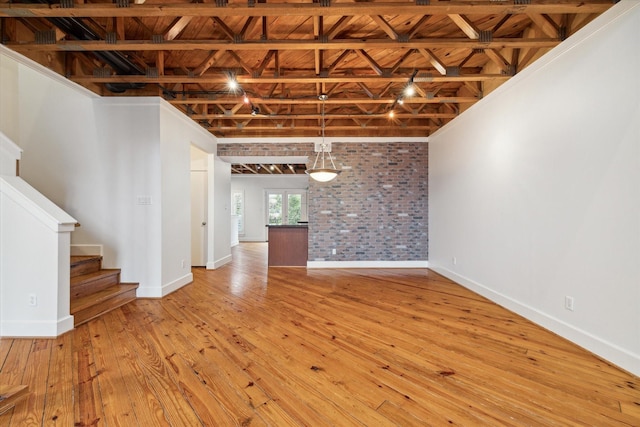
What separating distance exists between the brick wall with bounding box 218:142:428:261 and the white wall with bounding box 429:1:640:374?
1.75 meters

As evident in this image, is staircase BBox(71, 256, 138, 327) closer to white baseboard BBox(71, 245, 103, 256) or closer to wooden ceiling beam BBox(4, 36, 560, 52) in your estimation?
white baseboard BBox(71, 245, 103, 256)

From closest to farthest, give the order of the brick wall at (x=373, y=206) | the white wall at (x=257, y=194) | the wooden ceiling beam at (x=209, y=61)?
the wooden ceiling beam at (x=209, y=61) < the brick wall at (x=373, y=206) < the white wall at (x=257, y=194)

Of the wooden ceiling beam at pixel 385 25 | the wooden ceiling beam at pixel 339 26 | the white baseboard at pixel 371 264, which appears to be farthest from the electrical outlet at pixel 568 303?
the wooden ceiling beam at pixel 339 26

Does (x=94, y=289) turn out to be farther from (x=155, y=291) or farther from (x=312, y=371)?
(x=312, y=371)

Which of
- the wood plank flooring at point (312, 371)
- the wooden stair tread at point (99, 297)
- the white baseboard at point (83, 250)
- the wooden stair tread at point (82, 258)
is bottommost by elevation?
the wood plank flooring at point (312, 371)

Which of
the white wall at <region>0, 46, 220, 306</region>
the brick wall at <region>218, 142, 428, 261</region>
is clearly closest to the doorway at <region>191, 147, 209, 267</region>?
the white wall at <region>0, 46, 220, 306</region>

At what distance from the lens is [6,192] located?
248 centimetres

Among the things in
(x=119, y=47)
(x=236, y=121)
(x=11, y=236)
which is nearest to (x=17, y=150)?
(x=11, y=236)

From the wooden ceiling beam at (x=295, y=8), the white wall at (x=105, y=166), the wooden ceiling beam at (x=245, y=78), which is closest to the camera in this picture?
the wooden ceiling beam at (x=295, y=8)

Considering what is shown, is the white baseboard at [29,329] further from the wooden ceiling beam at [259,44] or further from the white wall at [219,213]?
the white wall at [219,213]

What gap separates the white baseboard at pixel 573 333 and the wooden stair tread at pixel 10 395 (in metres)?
4.19

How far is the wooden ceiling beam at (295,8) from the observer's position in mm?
2098

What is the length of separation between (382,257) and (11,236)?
17.7ft

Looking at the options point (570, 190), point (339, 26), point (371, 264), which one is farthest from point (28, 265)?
point (570, 190)
